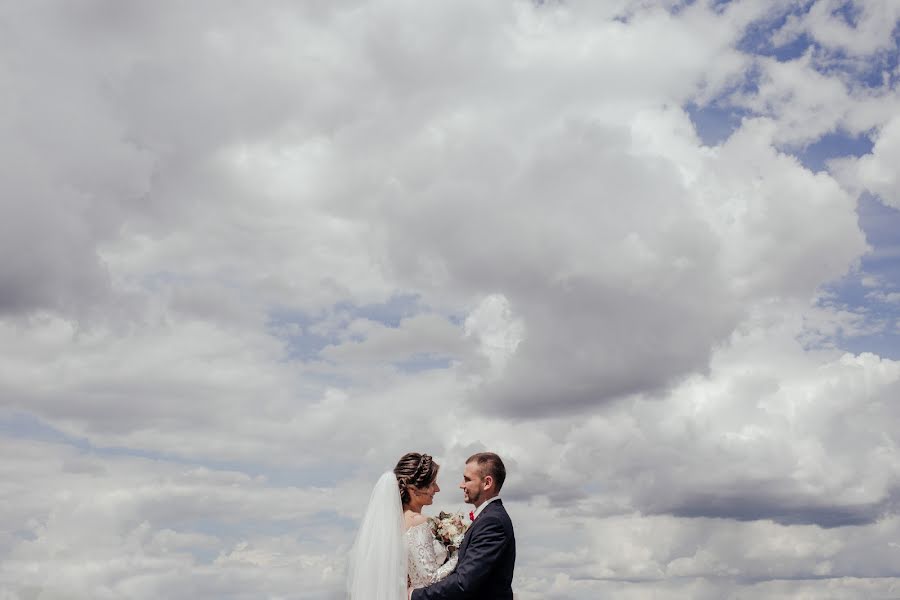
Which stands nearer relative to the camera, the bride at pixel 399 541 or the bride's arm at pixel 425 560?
the bride at pixel 399 541

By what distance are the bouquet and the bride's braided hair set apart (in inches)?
32.7

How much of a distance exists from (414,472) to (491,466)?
191 centimetres

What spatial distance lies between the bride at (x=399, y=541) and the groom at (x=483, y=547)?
754mm

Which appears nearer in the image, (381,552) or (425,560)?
(381,552)

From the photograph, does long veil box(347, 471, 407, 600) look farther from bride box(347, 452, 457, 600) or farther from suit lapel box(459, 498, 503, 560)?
suit lapel box(459, 498, 503, 560)

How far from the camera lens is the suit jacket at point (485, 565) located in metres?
16.4

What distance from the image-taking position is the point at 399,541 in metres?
17.6

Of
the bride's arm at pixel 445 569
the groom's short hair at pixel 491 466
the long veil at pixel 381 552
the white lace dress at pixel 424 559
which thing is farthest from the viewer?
the white lace dress at pixel 424 559

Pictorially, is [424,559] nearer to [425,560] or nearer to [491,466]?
[425,560]

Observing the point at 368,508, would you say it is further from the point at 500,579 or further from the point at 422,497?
the point at 500,579

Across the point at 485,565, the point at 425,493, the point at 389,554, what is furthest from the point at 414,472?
the point at 485,565

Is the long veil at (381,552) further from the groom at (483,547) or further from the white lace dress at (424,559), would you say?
the groom at (483,547)

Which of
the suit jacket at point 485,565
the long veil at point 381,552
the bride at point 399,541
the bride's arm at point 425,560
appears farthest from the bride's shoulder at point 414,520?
the suit jacket at point 485,565

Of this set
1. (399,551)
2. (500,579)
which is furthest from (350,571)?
(500,579)
